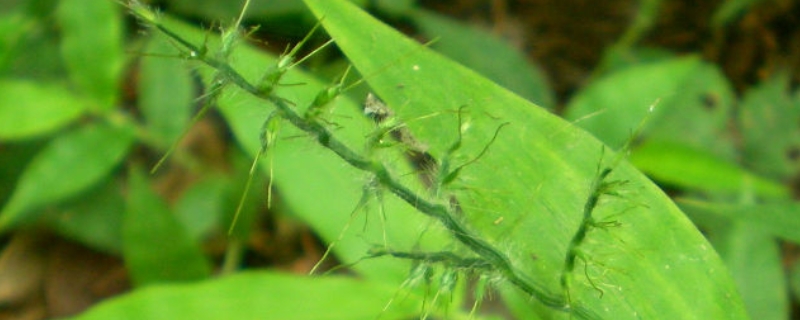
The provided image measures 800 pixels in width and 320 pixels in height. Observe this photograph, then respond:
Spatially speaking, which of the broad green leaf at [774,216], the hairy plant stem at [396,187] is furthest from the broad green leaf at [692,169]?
the hairy plant stem at [396,187]

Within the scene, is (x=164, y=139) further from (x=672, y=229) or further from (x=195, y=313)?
(x=672, y=229)

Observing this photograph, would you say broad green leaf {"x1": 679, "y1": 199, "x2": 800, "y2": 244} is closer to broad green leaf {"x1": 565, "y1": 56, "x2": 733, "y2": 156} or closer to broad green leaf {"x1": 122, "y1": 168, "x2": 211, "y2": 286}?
broad green leaf {"x1": 565, "y1": 56, "x2": 733, "y2": 156}

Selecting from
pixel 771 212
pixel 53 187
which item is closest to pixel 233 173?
pixel 53 187

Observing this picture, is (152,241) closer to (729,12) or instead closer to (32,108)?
(32,108)

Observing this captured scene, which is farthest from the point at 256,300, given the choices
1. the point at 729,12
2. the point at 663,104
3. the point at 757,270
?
the point at 729,12

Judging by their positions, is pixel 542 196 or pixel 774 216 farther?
pixel 774 216

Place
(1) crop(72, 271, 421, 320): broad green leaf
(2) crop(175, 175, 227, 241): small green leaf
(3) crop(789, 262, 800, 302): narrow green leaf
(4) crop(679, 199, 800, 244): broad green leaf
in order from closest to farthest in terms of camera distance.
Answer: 1. (4) crop(679, 199, 800, 244): broad green leaf
2. (1) crop(72, 271, 421, 320): broad green leaf
3. (3) crop(789, 262, 800, 302): narrow green leaf
4. (2) crop(175, 175, 227, 241): small green leaf

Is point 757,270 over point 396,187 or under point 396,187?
under

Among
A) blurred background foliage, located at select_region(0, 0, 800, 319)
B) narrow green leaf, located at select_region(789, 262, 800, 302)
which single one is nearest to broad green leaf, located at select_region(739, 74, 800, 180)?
blurred background foliage, located at select_region(0, 0, 800, 319)
